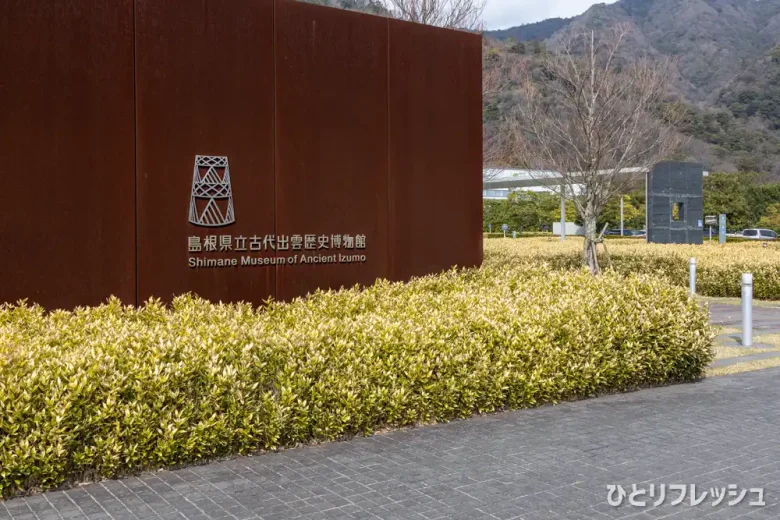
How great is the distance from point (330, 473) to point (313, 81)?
187 inches

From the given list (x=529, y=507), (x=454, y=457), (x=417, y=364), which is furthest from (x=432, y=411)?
(x=529, y=507)

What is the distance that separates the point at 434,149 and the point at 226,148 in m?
2.71

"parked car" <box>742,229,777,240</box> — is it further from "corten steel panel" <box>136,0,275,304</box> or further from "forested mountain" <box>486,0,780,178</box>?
"corten steel panel" <box>136,0,275,304</box>

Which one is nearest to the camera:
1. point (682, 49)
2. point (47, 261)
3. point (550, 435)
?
point (550, 435)

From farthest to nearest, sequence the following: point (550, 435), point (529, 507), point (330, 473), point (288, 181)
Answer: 1. point (288, 181)
2. point (550, 435)
3. point (330, 473)
4. point (529, 507)

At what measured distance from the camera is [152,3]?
280 inches

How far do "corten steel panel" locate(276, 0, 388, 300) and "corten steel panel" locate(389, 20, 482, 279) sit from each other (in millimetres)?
209

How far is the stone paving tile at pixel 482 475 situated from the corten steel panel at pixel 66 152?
110 inches

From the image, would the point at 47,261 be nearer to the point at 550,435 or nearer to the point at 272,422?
the point at 272,422

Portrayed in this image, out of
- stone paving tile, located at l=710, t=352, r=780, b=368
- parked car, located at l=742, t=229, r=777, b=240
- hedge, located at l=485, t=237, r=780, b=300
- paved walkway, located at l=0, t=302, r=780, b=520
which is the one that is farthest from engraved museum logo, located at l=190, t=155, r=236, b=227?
parked car, located at l=742, t=229, r=777, b=240

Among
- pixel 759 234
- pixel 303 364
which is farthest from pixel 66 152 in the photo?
pixel 759 234

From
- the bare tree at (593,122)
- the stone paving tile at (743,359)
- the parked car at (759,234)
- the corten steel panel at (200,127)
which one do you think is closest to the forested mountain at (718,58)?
the parked car at (759,234)

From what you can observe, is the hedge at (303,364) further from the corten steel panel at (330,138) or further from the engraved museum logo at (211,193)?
the engraved museum logo at (211,193)

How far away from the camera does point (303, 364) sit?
208 inches
